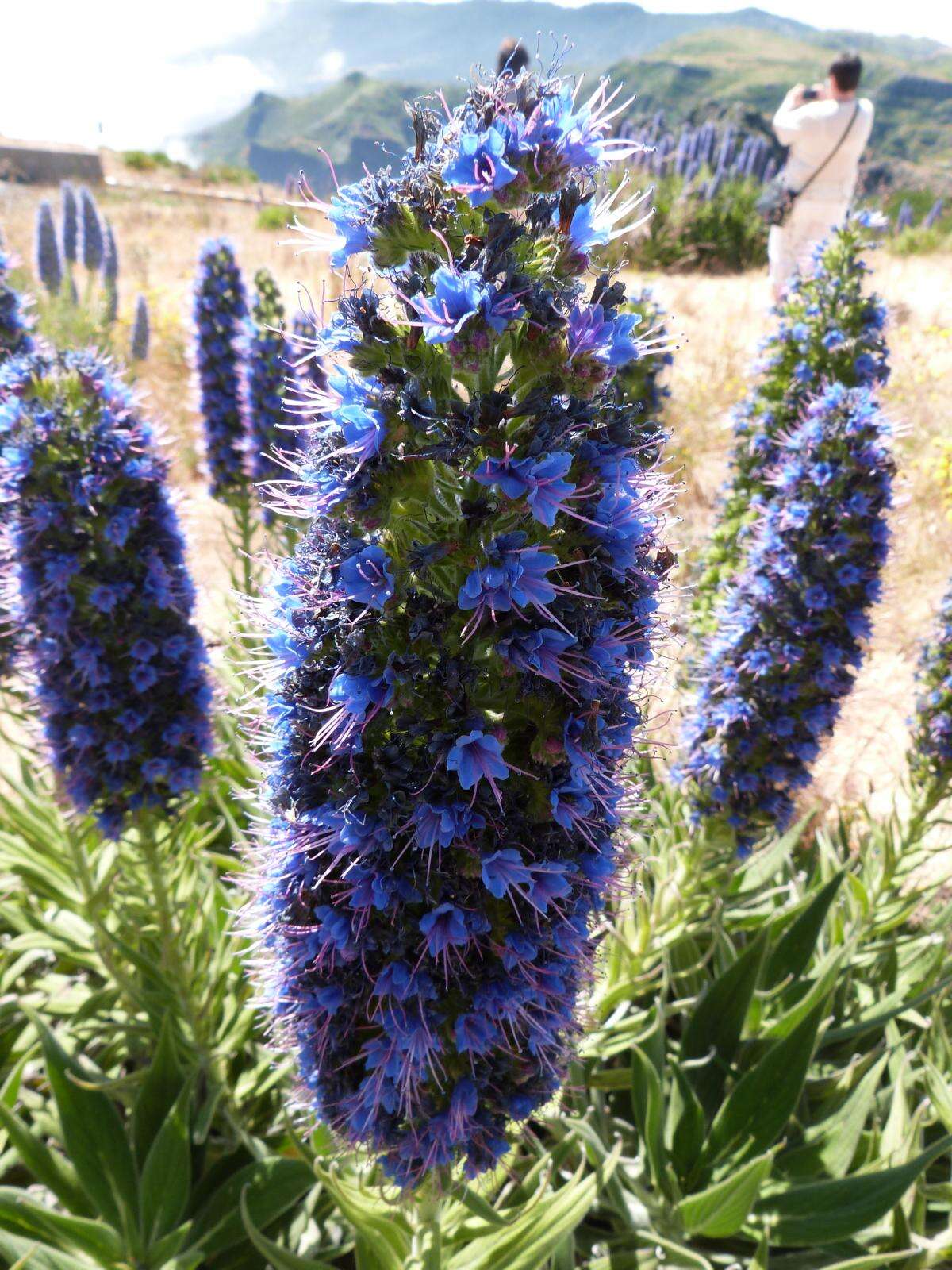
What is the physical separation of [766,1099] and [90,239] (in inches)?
500

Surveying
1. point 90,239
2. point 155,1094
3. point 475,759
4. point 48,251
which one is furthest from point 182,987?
point 90,239

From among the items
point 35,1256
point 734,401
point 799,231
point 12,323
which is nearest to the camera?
point 35,1256

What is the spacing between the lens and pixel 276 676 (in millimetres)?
1666

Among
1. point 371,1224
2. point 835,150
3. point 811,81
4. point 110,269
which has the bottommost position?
point 371,1224

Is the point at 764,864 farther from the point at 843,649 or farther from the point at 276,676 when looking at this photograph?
the point at 276,676

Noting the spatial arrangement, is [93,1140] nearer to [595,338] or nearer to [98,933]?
[98,933]

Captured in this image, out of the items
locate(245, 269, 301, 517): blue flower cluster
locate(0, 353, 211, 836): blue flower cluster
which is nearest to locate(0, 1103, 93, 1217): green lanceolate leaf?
locate(0, 353, 211, 836): blue flower cluster

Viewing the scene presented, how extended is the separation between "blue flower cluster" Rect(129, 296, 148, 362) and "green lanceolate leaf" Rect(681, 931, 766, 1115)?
10125 mm

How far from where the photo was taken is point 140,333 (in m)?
10.4

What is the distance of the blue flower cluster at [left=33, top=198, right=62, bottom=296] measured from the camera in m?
10.8

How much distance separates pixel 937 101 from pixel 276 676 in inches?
6112

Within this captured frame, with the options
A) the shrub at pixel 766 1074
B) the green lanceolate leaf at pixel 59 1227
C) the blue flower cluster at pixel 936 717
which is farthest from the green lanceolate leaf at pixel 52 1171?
the blue flower cluster at pixel 936 717

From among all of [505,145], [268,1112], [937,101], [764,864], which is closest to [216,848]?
[268,1112]

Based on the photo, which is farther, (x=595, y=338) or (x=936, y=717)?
(x=936, y=717)
